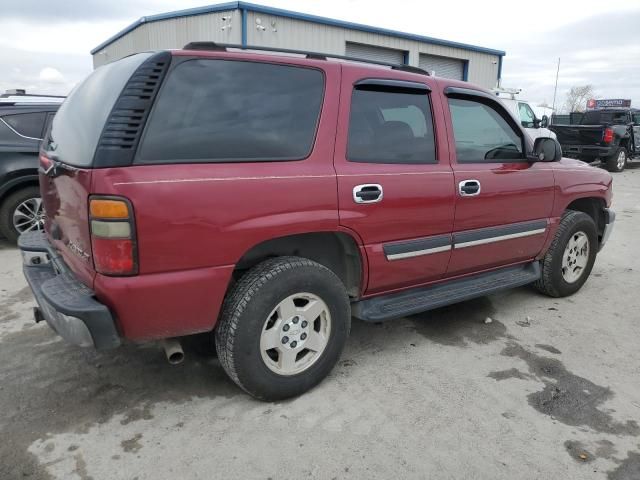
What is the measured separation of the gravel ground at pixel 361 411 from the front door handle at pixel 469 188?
105 cm

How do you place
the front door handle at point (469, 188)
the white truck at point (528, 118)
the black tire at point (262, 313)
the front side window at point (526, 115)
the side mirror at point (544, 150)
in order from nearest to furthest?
1. the black tire at point (262, 313)
2. the front door handle at point (469, 188)
3. the side mirror at point (544, 150)
4. the white truck at point (528, 118)
5. the front side window at point (526, 115)

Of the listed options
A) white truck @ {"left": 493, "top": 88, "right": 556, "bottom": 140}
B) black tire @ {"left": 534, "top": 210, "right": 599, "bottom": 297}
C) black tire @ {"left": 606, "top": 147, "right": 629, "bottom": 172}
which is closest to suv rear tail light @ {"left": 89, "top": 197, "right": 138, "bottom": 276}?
black tire @ {"left": 534, "top": 210, "right": 599, "bottom": 297}

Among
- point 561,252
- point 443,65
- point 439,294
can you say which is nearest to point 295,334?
point 439,294

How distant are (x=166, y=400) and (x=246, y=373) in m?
Result: 0.54

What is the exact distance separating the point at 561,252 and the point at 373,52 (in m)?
15.5

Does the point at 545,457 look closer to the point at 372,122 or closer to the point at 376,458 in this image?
the point at 376,458

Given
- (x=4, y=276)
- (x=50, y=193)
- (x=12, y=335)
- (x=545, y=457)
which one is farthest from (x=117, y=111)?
(x=4, y=276)

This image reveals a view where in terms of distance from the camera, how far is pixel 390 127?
3203 millimetres

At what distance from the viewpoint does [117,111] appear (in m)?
2.33

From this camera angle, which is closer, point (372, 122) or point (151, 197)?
point (151, 197)

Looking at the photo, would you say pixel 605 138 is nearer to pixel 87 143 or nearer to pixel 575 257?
pixel 575 257

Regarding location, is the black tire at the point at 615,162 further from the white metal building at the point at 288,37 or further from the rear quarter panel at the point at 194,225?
the rear quarter panel at the point at 194,225

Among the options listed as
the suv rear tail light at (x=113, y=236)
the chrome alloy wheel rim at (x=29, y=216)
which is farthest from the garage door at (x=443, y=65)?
the suv rear tail light at (x=113, y=236)

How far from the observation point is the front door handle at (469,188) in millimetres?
3385
